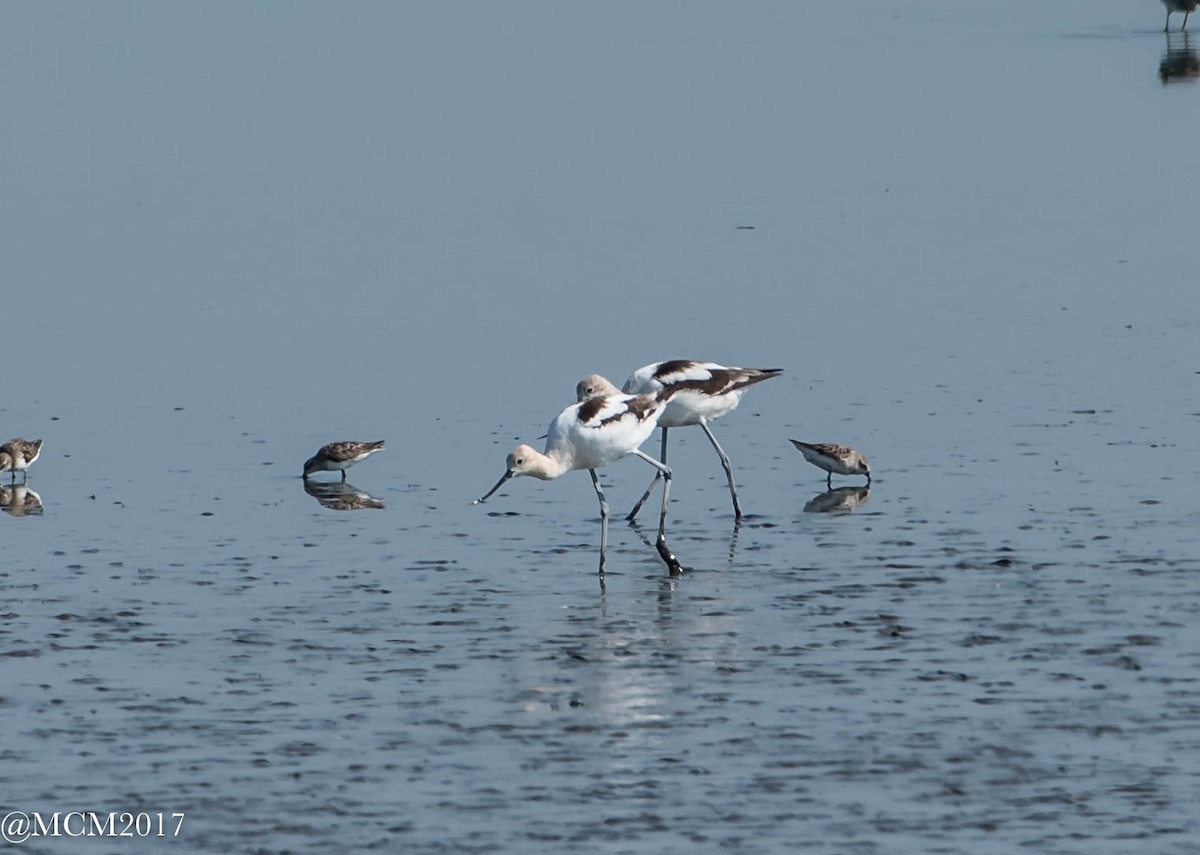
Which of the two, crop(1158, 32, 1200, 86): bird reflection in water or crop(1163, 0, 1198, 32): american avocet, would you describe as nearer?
crop(1158, 32, 1200, 86): bird reflection in water

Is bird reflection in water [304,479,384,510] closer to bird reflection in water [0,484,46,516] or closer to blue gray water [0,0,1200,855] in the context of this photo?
blue gray water [0,0,1200,855]

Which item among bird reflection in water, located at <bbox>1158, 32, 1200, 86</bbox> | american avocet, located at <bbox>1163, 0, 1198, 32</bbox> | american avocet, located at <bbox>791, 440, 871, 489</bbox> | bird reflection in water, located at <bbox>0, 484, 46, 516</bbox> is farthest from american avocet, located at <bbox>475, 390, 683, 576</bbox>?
american avocet, located at <bbox>1163, 0, 1198, 32</bbox>

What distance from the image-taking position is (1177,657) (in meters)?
12.9

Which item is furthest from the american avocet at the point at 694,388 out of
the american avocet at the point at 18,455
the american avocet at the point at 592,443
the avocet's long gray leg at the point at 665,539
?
the american avocet at the point at 18,455

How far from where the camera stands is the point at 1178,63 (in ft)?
153

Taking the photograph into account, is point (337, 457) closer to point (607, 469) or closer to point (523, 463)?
point (607, 469)

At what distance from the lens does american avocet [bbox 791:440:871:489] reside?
59.4ft

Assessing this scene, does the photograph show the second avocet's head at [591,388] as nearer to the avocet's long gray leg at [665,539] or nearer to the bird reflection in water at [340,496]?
the avocet's long gray leg at [665,539]

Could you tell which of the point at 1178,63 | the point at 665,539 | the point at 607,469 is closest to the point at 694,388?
the point at 665,539

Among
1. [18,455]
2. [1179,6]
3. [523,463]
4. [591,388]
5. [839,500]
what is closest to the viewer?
[523,463]

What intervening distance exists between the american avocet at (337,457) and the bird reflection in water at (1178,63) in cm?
2807

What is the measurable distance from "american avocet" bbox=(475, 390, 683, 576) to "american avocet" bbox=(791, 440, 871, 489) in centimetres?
209

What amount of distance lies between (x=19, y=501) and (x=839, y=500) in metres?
6.51

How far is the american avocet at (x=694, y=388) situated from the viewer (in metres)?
17.8
